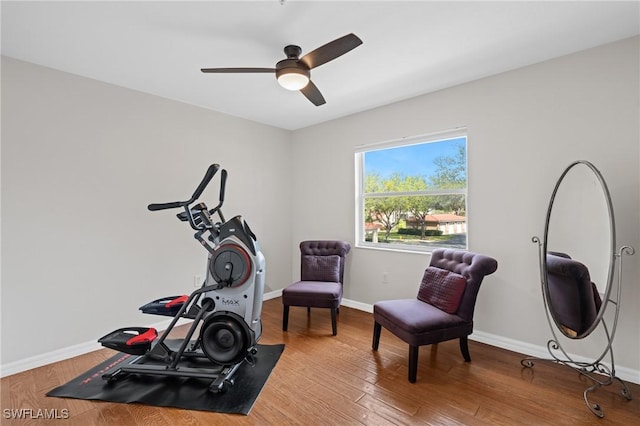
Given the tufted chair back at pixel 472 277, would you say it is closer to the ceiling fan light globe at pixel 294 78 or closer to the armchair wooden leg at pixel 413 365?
the armchair wooden leg at pixel 413 365

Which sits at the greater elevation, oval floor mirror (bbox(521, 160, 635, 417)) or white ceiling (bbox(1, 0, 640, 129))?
white ceiling (bbox(1, 0, 640, 129))

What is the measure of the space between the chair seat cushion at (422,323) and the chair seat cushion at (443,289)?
6cm

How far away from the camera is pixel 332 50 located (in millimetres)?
1791

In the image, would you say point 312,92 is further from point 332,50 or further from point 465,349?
point 465,349

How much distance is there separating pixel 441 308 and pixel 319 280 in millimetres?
1438

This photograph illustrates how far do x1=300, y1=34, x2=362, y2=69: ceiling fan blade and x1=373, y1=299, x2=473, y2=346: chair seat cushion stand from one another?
6.32ft

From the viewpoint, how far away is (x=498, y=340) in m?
2.71

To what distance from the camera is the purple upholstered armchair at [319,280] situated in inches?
118

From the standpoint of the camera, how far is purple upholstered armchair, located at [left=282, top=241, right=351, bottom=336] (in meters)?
3.01

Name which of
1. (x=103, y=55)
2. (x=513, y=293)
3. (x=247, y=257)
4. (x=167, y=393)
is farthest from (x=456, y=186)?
(x=103, y=55)

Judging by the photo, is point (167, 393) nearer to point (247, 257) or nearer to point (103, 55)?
point (247, 257)

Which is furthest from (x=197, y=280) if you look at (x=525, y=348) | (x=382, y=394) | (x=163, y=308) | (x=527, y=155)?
(x=527, y=155)

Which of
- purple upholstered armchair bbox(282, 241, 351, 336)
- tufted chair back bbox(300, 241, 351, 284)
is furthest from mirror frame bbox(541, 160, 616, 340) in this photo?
tufted chair back bbox(300, 241, 351, 284)

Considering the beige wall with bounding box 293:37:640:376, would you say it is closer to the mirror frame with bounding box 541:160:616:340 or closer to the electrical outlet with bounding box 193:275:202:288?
the mirror frame with bounding box 541:160:616:340
